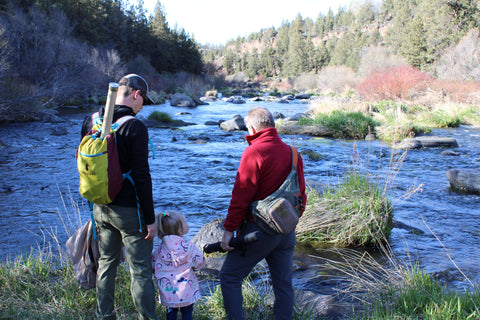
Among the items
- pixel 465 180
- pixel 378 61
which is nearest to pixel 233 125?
pixel 465 180

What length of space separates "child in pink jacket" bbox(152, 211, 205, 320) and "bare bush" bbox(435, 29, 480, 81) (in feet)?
89.5

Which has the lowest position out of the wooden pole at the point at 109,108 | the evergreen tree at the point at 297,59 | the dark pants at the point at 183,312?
the dark pants at the point at 183,312

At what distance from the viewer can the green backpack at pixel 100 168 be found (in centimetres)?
Answer: 248

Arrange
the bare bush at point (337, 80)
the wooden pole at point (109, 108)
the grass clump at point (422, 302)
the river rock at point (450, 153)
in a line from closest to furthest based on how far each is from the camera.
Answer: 1. the wooden pole at point (109, 108)
2. the grass clump at point (422, 302)
3. the river rock at point (450, 153)
4. the bare bush at point (337, 80)

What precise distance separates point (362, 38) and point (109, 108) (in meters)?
81.5

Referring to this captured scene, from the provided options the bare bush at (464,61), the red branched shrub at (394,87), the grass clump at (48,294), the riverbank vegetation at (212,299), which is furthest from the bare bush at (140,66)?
the riverbank vegetation at (212,299)

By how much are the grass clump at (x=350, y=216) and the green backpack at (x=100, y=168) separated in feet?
11.6

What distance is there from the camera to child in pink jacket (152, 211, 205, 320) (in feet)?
9.07

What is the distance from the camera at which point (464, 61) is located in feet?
90.5

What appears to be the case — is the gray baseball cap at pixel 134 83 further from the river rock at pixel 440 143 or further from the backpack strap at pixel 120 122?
the river rock at pixel 440 143

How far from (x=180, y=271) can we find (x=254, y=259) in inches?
20.9

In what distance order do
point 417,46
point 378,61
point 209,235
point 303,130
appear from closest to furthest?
1. point 209,235
2. point 303,130
3. point 417,46
4. point 378,61

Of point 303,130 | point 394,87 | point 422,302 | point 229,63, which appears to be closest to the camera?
point 422,302

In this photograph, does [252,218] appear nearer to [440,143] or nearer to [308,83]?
[440,143]
